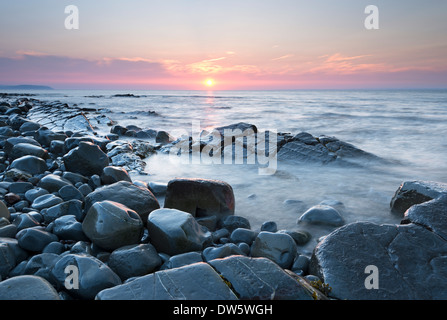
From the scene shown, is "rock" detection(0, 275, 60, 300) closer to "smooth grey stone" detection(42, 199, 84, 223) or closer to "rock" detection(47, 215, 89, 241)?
"rock" detection(47, 215, 89, 241)

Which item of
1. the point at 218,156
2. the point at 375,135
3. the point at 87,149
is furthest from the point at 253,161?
the point at 375,135

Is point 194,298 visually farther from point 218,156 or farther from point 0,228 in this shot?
point 218,156

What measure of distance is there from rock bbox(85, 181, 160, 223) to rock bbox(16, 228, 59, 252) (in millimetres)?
688

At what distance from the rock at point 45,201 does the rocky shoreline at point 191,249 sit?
0.06 ft

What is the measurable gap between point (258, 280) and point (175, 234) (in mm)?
1202

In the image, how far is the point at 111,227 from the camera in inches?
123

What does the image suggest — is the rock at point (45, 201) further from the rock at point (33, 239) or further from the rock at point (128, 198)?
the rock at point (33, 239)

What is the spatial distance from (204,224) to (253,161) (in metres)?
4.28

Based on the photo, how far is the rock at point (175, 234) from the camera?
309 cm

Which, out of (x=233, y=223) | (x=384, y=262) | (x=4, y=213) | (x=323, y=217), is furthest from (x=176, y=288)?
(x=4, y=213)

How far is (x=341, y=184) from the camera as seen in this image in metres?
6.21

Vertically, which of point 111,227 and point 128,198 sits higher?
point 128,198

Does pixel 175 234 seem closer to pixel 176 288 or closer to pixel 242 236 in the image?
pixel 242 236
